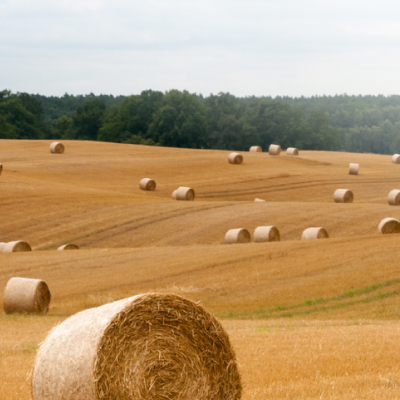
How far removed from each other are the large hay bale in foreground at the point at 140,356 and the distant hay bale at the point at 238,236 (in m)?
19.7

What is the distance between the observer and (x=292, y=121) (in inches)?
4001

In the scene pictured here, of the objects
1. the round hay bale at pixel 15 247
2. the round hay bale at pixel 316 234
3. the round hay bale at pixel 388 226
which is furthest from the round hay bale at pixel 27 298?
the round hay bale at pixel 388 226

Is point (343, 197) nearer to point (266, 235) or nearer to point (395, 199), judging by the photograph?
point (395, 199)

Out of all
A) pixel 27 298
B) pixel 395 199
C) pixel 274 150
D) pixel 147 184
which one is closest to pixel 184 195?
pixel 147 184

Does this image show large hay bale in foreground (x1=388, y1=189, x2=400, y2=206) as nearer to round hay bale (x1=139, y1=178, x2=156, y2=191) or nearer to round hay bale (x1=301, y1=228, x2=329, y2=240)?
round hay bale (x1=301, y1=228, x2=329, y2=240)

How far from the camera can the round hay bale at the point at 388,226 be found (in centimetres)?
2530

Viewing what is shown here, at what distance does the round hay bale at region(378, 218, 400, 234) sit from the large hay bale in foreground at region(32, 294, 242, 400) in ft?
65.9

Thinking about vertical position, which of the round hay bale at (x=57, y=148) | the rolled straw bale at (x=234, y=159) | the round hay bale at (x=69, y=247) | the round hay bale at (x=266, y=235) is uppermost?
the round hay bale at (x=57, y=148)

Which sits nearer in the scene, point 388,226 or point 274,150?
point 388,226

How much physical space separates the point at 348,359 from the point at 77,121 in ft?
317

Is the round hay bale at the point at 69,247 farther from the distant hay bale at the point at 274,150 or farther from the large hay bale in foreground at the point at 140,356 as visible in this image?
the distant hay bale at the point at 274,150

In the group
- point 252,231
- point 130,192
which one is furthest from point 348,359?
point 130,192

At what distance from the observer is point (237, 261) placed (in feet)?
68.3

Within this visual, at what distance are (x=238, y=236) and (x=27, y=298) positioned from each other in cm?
1141
